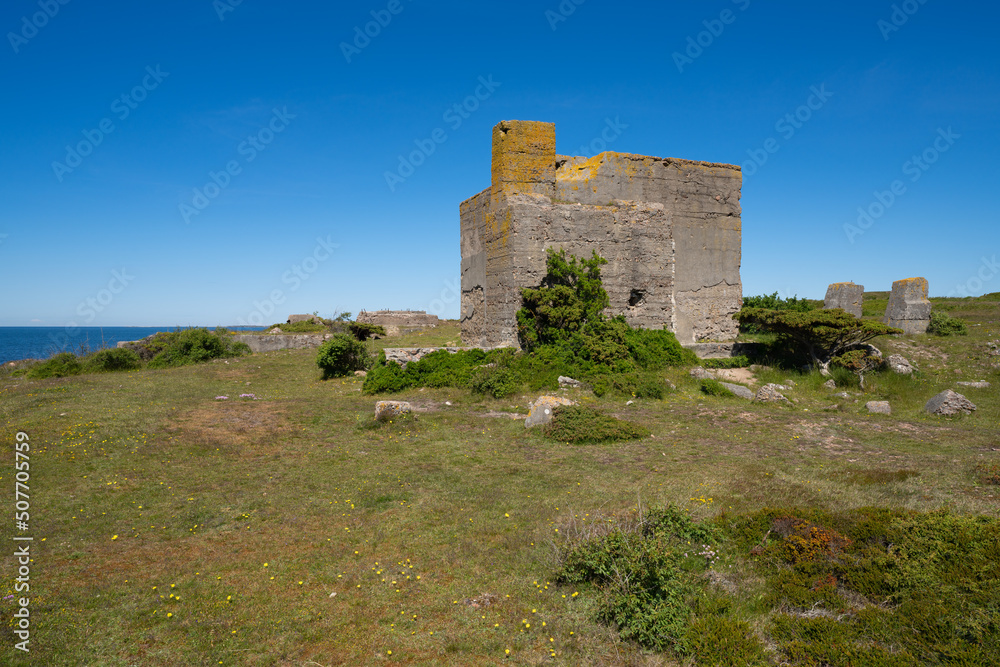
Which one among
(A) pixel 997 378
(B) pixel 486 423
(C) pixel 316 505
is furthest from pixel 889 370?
(C) pixel 316 505

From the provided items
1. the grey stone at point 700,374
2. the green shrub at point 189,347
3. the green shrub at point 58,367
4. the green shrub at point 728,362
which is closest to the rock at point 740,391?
the grey stone at point 700,374

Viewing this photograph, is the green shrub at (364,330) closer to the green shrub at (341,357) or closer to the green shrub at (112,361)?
the green shrub at (341,357)

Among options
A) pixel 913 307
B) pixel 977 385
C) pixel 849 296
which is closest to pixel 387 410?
pixel 977 385

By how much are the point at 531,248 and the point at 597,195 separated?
109 inches

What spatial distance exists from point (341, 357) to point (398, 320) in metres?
12.4

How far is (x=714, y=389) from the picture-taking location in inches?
472

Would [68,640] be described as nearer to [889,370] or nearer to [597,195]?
[597,195]

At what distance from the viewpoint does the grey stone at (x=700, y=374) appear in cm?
1317

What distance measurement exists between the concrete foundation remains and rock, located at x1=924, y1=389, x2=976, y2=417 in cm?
2180

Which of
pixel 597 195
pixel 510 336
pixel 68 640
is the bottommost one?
pixel 68 640

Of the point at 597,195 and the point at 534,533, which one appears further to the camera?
the point at 597,195

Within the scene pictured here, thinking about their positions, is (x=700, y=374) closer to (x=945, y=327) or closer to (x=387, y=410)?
(x=387, y=410)

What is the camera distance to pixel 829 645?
3.27 metres

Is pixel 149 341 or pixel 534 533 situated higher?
pixel 149 341
